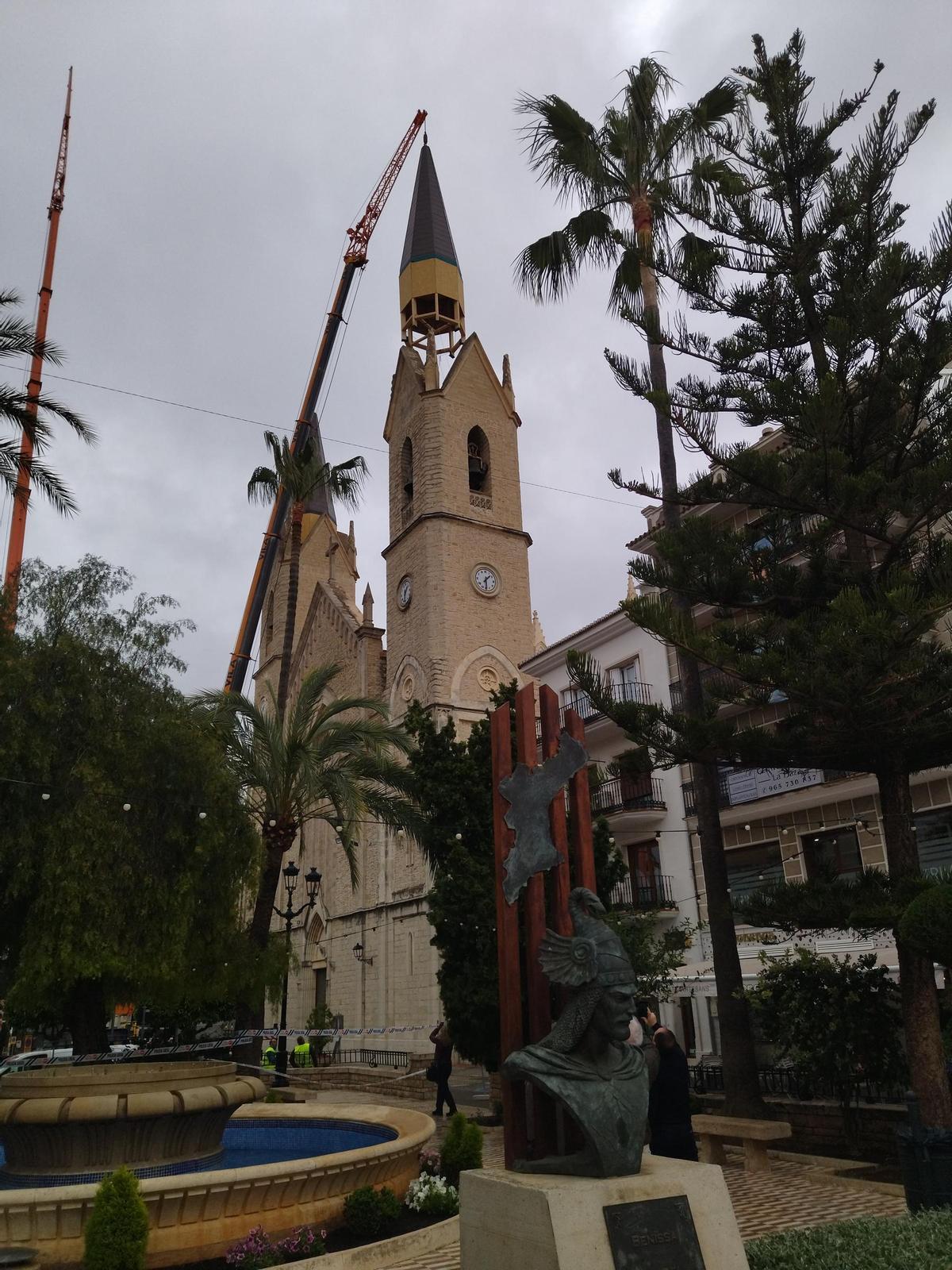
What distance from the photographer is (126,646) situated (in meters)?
15.2

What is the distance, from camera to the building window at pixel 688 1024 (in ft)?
59.9

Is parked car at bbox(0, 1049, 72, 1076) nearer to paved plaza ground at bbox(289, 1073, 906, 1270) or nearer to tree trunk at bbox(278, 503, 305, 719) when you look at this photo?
tree trunk at bbox(278, 503, 305, 719)

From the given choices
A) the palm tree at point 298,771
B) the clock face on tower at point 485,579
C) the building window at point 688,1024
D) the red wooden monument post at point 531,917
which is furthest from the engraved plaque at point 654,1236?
the clock face on tower at point 485,579

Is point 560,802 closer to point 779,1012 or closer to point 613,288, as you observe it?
point 779,1012

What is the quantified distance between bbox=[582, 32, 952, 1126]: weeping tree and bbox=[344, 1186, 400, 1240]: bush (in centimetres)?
452

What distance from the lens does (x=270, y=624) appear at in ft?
163

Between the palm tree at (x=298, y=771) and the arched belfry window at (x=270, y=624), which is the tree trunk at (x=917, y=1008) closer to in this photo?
the palm tree at (x=298, y=771)

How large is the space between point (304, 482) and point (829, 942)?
14408 millimetres

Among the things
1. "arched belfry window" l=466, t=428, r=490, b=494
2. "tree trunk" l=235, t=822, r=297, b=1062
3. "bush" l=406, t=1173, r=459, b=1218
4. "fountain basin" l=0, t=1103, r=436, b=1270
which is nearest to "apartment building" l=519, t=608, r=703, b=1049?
"tree trunk" l=235, t=822, r=297, b=1062

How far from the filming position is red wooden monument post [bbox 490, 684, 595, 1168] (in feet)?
18.8

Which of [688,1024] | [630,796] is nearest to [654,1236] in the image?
[688,1024]

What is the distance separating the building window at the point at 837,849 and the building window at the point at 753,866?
59cm

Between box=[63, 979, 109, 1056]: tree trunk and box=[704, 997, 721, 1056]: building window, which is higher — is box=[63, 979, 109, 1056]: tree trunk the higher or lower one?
the higher one

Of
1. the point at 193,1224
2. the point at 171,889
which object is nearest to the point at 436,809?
the point at 171,889
